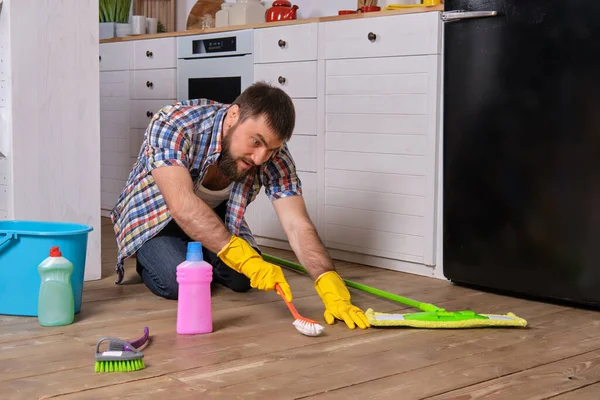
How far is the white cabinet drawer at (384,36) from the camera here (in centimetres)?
308

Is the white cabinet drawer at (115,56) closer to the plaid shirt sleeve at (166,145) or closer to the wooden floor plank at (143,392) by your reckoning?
the plaid shirt sleeve at (166,145)

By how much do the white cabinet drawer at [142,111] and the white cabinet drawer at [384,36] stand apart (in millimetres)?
1308

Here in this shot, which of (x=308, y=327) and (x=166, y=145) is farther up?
(x=166, y=145)

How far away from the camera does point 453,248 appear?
120 inches

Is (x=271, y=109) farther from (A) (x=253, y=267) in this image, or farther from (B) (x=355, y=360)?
(B) (x=355, y=360)

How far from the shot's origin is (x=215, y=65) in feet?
13.2


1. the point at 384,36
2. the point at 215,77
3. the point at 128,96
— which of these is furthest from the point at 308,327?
the point at 128,96

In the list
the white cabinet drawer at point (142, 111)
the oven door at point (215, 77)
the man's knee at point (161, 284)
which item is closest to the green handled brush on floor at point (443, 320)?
the man's knee at point (161, 284)

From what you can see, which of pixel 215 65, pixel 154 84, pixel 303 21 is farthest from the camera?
pixel 154 84

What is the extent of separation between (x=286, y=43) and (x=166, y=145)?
1.25 metres

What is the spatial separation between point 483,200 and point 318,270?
69 cm

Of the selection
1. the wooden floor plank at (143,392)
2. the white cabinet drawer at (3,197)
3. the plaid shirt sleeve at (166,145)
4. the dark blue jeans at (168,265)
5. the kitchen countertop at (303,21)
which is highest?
the kitchen countertop at (303,21)

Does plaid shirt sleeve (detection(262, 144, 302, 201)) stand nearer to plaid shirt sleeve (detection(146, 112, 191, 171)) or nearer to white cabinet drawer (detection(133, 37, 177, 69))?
plaid shirt sleeve (detection(146, 112, 191, 171))

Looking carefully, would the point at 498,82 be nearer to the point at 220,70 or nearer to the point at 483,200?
the point at 483,200
